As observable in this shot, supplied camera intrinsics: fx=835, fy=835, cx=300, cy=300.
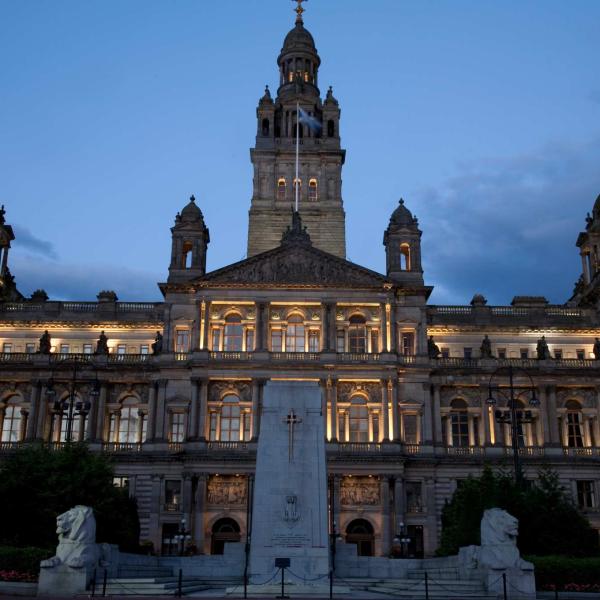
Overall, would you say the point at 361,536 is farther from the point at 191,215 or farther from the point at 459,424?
the point at 191,215

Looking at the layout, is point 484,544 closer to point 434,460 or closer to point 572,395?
point 434,460

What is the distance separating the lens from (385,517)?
196 feet

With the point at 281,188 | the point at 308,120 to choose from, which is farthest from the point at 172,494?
the point at 308,120

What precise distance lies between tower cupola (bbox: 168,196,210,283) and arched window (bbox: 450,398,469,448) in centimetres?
2330

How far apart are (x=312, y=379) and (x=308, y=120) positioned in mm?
30668

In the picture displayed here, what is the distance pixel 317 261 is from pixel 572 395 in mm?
23098

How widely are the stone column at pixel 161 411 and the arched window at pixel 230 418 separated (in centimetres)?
449

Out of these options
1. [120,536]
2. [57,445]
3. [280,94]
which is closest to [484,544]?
[120,536]

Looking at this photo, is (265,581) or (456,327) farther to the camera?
(456,327)

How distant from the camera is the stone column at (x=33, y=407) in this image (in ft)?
213

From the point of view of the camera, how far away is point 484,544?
100 ft

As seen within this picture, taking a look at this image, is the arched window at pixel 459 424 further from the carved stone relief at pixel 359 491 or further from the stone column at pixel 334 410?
the stone column at pixel 334 410

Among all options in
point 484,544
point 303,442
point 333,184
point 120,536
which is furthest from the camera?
point 333,184

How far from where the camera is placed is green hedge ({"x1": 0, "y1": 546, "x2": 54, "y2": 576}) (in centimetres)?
2948
